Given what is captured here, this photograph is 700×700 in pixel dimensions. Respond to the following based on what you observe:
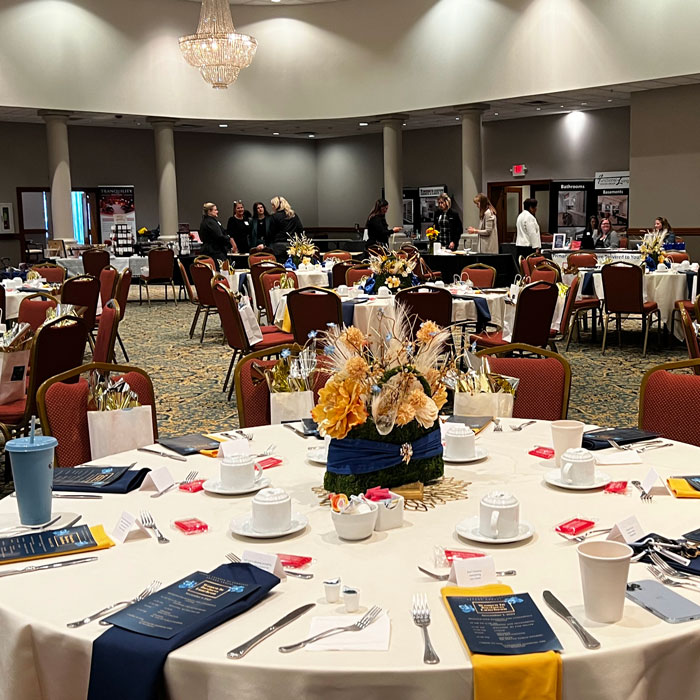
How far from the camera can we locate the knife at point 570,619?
1.54m

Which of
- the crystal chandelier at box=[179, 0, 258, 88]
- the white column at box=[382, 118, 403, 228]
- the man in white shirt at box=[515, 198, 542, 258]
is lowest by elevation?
the man in white shirt at box=[515, 198, 542, 258]

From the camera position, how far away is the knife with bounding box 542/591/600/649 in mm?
1537

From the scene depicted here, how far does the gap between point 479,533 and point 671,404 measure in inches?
58.5

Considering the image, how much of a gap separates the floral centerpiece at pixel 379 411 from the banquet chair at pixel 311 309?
4.53 meters

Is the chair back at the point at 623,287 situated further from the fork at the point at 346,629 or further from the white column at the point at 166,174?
the white column at the point at 166,174

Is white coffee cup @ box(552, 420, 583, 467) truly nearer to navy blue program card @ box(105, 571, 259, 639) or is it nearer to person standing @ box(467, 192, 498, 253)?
navy blue program card @ box(105, 571, 259, 639)

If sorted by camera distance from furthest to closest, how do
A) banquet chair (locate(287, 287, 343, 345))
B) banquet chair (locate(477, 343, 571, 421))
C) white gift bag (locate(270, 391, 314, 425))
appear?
1. banquet chair (locate(287, 287, 343, 345))
2. banquet chair (locate(477, 343, 571, 421))
3. white gift bag (locate(270, 391, 314, 425))

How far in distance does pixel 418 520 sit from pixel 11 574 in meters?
0.93

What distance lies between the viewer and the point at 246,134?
75.8 feet

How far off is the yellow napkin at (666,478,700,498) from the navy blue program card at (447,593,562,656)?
2.57ft

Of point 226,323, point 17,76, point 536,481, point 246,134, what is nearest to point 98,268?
point 17,76

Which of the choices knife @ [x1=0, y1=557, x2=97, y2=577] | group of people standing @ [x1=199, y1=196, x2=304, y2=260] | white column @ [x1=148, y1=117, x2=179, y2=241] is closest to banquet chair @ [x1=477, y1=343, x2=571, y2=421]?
knife @ [x1=0, y1=557, x2=97, y2=577]

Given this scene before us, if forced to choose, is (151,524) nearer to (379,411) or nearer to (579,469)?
(379,411)

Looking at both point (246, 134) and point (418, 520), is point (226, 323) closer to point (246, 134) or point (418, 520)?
point (418, 520)
